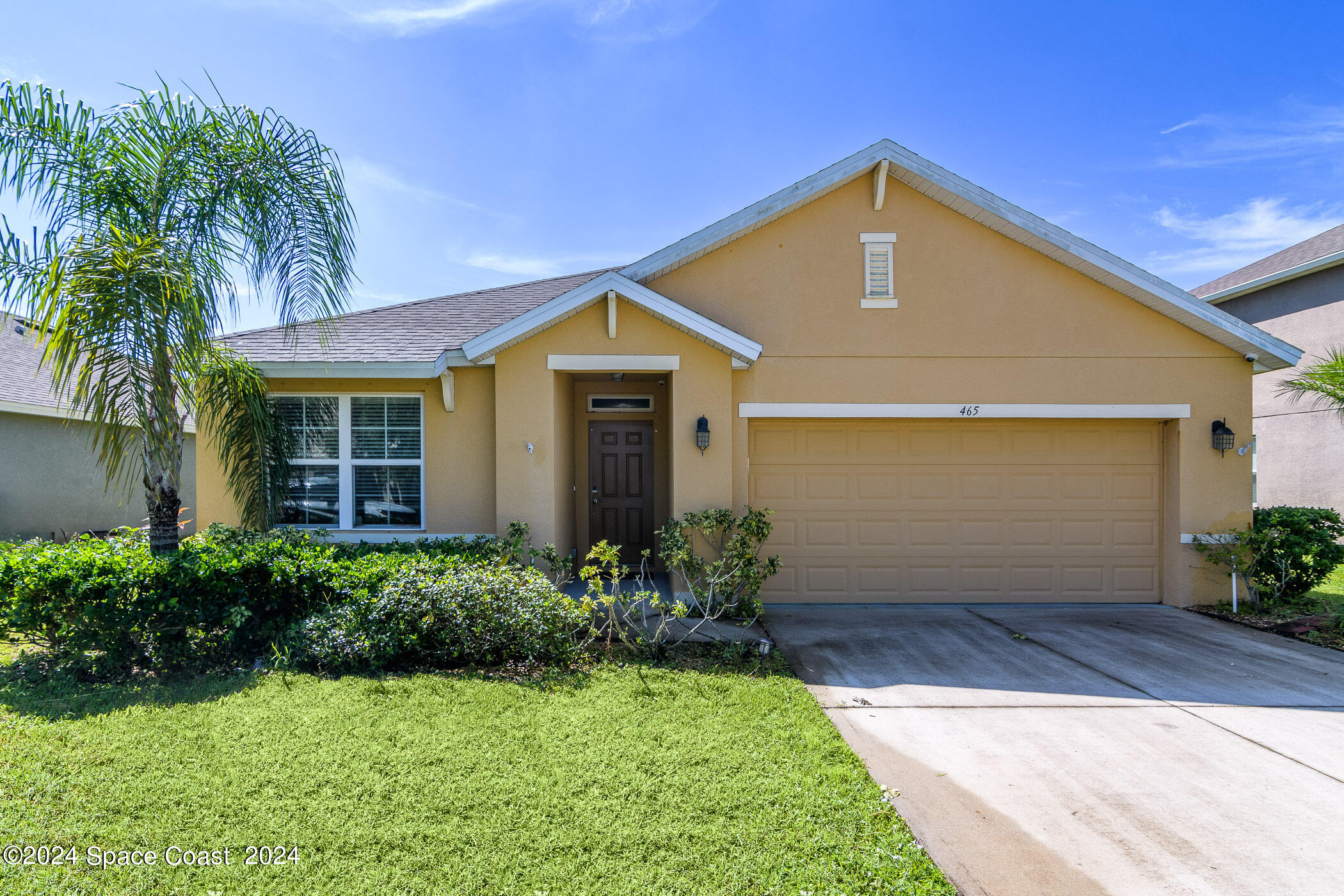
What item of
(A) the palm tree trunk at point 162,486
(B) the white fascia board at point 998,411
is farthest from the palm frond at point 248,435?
(B) the white fascia board at point 998,411

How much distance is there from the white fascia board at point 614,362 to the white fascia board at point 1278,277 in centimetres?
1400

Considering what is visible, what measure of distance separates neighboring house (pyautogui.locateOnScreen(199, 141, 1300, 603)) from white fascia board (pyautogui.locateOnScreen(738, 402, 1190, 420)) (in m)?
0.03

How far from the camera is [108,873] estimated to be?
2920 millimetres

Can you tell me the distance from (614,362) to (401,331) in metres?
3.53

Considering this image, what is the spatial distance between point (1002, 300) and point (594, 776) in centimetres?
779

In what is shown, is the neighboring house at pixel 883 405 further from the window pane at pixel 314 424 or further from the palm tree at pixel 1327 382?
the palm tree at pixel 1327 382

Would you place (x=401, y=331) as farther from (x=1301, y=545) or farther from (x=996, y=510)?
(x=1301, y=545)

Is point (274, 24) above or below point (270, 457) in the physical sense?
above

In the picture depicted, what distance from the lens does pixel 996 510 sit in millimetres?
8625

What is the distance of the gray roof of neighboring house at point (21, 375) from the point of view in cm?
1180

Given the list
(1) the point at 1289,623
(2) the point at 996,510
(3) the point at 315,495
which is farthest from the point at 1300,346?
(3) the point at 315,495

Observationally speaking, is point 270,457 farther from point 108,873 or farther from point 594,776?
point 594,776

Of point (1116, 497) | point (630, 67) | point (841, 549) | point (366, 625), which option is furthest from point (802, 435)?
point (630, 67)

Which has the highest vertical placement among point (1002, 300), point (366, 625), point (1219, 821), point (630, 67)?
point (630, 67)
